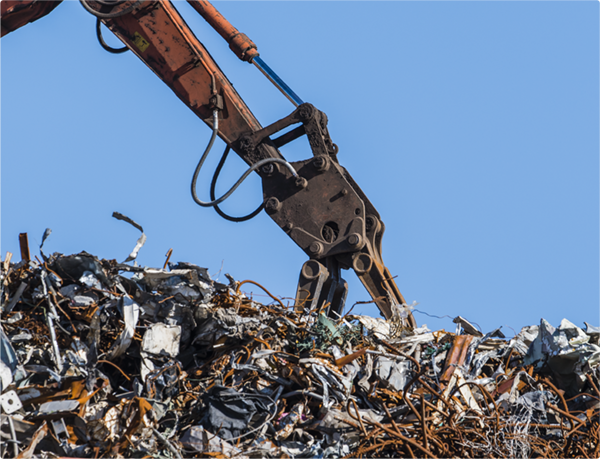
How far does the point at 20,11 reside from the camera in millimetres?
5668

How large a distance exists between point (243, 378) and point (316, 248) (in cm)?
202

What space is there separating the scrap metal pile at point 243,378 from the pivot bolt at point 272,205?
1427mm

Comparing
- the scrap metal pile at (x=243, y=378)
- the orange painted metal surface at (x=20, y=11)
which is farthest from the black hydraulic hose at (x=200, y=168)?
the orange painted metal surface at (x=20, y=11)

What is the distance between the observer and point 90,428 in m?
3.28

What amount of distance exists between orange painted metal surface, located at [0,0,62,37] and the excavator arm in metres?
0.40

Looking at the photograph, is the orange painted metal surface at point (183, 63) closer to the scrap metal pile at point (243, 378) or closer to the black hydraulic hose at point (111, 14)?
the black hydraulic hose at point (111, 14)

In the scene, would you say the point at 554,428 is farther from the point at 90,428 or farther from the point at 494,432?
the point at 90,428

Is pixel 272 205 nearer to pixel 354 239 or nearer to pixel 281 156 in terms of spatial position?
pixel 281 156

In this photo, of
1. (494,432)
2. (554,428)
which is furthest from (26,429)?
(554,428)

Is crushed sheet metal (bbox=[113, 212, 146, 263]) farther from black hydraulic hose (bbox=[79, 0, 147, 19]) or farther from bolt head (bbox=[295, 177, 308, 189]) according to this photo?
black hydraulic hose (bbox=[79, 0, 147, 19])

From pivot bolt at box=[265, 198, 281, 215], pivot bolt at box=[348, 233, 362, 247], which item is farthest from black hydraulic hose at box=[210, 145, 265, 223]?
pivot bolt at box=[348, 233, 362, 247]

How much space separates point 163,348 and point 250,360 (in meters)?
0.54

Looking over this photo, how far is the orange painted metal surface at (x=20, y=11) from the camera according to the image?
221 inches

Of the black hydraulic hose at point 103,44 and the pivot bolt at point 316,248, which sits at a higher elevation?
the black hydraulic hose at point 103,44
